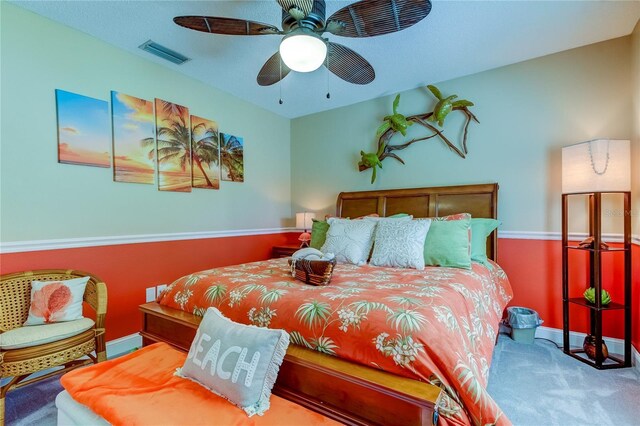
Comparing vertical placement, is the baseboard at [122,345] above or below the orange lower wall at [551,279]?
below

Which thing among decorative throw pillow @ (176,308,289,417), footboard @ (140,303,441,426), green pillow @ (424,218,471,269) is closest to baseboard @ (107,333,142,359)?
decorative throw pillow @ (176,308,289,417)

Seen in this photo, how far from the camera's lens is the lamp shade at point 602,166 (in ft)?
7.51

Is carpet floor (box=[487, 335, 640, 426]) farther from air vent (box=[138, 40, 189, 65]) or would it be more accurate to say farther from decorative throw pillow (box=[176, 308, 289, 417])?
air vent (box=[138, 40, 189, 65])

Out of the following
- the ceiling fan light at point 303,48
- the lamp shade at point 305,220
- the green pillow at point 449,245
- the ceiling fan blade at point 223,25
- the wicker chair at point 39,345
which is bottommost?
the wicker chair at point 39,345

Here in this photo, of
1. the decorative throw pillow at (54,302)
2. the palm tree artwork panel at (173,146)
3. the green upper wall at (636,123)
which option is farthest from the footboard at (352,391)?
the green upper wall at (636,123)

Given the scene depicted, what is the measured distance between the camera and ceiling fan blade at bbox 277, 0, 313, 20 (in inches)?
65.6

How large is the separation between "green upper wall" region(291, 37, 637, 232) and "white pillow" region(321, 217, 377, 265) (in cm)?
119

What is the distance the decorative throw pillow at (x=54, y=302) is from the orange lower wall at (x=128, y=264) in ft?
0.89

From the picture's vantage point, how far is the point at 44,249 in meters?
2.30

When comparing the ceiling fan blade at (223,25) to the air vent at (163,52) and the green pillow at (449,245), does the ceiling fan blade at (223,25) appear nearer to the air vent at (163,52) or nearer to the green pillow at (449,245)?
the air vent at (163,52)

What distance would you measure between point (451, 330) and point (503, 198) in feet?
7.50

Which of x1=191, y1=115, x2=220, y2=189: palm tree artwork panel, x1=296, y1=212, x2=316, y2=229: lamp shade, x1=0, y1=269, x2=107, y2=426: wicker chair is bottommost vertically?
x1=0, y1=269, x2=107, y2=426: wicker chair

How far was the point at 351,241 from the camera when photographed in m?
2.65

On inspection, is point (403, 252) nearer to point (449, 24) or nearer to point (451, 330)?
point (451, 330)
